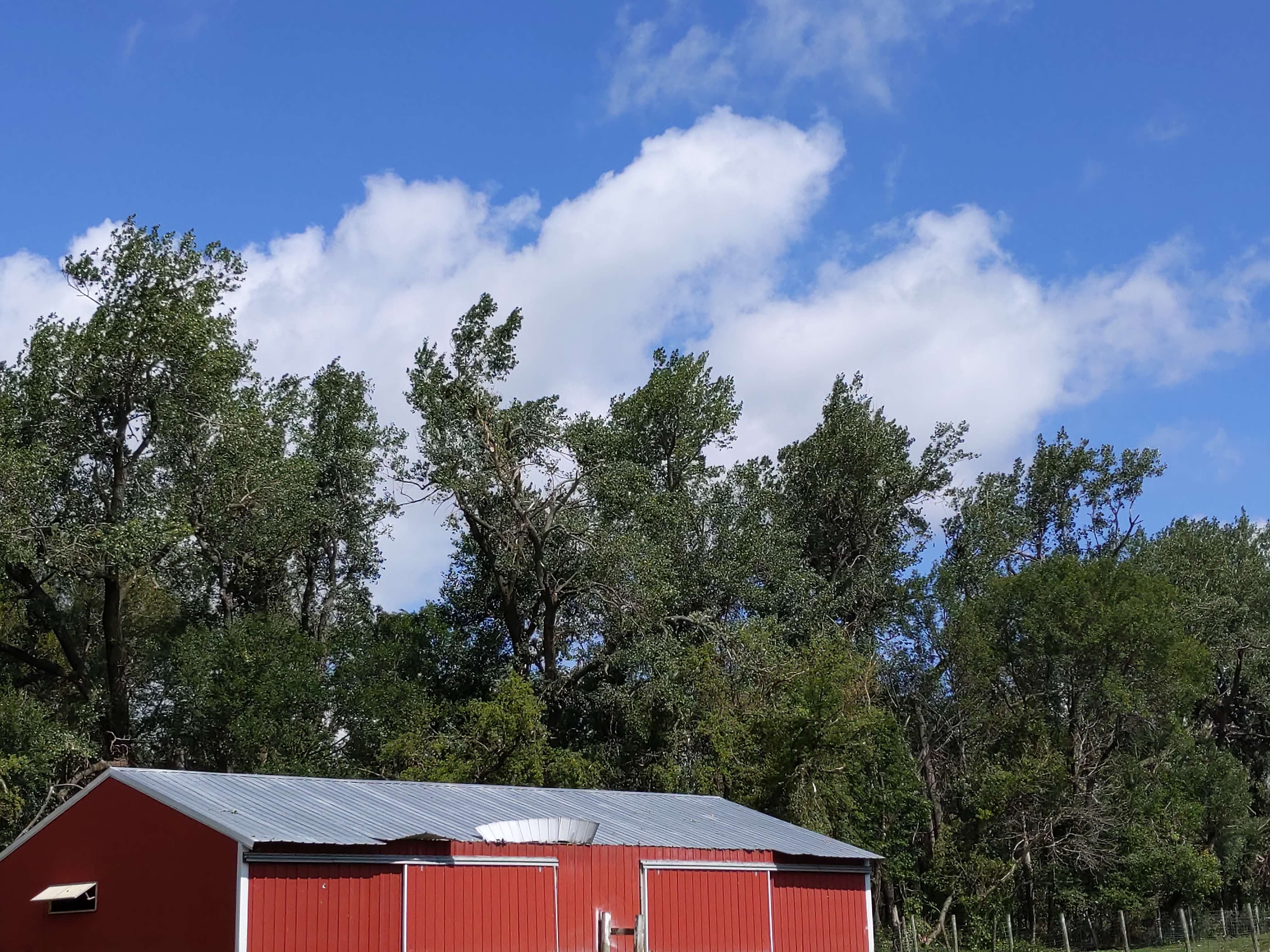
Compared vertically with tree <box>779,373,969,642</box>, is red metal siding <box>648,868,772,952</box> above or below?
below

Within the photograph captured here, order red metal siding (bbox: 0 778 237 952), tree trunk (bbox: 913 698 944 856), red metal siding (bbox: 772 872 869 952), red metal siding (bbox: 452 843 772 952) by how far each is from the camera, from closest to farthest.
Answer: red metal siding (bbox: 0 778 237 952) → red metal siding (bbox: 452 843 772 952) → red metal siding (bbox: 772 872 869 952) → tree trunk (bbox: 913 698 944 856)

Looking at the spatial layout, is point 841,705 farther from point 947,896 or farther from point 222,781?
point 222,781

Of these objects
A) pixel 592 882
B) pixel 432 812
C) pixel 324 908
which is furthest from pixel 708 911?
pixel 324 908

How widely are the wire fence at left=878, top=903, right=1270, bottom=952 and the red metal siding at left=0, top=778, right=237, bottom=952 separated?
2565cm

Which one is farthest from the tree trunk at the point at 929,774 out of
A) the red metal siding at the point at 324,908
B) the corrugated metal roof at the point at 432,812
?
the red metal siding at the point at 324,908

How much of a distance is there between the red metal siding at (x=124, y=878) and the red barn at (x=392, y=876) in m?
0.04

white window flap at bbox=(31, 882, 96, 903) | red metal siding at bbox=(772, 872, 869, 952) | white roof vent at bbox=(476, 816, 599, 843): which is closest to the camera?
white window flap at bbox=(31, 882, 96, 903)

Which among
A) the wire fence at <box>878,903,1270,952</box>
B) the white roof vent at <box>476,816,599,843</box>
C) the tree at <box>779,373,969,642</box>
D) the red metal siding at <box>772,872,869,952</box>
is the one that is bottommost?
the wire fence at <box>878,903,1270,952</box>

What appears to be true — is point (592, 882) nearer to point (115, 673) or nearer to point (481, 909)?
point (481, 909)

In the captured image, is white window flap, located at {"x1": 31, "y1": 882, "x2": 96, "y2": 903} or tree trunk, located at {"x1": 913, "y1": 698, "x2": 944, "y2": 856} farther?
tree trunk, located at {"x1": 913, "y1": 698, "x2": 944, "y2": 856}

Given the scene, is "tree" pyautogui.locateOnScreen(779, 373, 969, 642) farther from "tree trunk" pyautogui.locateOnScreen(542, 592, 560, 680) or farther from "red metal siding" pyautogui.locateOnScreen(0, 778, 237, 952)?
"red metal siding" pyautogui.locateOnScreen(0, 778, 237, 952)

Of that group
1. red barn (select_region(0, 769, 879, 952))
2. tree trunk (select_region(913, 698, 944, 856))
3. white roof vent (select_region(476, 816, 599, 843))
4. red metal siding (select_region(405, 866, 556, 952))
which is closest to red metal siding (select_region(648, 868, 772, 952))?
red barn (select_region(0, 769, 879, 952))

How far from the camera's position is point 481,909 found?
25.8 m

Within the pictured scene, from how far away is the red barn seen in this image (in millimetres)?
23109
